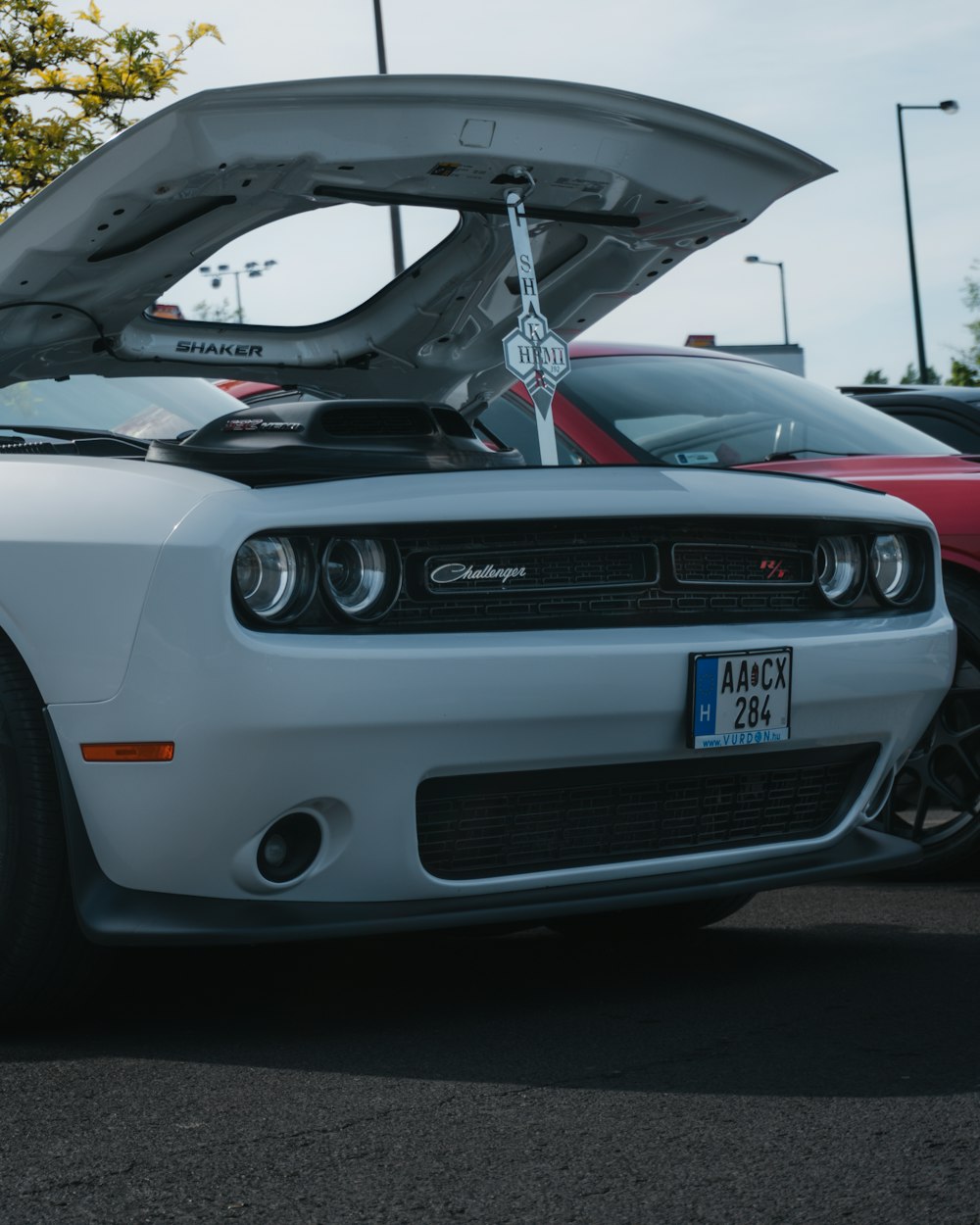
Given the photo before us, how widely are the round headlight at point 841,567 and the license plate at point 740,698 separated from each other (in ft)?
1.12

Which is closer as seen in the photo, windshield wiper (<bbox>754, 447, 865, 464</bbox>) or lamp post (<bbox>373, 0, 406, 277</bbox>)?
windshield wiper (<bbox>754, 447, 865, 464</bbox>)

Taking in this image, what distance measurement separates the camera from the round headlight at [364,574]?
3.12 metres

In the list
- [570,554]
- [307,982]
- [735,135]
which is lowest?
[307,982]

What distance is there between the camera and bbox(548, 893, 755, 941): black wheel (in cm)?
420

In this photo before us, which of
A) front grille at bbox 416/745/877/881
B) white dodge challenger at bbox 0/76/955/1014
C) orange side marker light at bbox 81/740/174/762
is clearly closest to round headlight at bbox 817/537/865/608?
white dodge challenger at bbox 0/76/955/1014

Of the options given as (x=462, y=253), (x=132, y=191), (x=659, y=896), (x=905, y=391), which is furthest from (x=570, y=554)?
(x=905, y=391)

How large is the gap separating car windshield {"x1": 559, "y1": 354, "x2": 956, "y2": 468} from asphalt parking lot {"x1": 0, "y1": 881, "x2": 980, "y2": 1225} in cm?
152

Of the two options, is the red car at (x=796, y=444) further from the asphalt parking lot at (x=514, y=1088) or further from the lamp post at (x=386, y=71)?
the lamp post at (x=386, y=71)

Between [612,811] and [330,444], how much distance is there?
3.02 feet

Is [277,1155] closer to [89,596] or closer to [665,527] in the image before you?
[89,596]

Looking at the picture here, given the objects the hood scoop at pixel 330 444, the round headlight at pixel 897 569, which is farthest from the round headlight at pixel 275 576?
the round headlight at pixel 897 569

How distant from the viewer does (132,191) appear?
3.64 metres

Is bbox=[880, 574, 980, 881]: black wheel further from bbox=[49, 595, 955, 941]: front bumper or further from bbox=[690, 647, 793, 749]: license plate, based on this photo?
bbox=[49, 595, 955, 941]: front bumper

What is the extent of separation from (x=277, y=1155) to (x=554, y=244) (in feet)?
8.56
